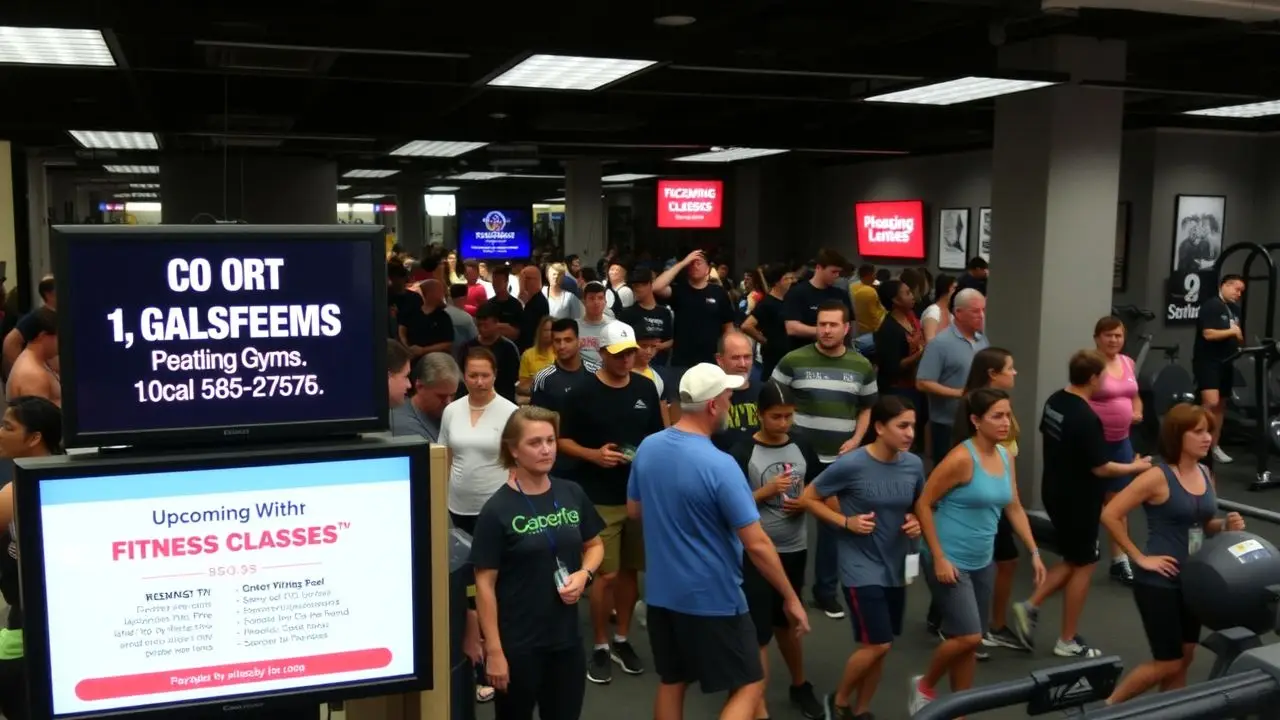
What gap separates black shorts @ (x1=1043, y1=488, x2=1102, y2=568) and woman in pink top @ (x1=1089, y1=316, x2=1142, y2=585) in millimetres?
666

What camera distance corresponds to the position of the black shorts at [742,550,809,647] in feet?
14.8

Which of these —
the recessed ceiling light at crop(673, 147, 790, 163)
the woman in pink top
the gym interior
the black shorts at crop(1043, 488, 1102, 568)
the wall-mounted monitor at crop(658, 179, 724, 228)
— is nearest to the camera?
the black shorts at crop(1043, 488, 1102, 568)

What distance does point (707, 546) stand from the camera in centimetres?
384

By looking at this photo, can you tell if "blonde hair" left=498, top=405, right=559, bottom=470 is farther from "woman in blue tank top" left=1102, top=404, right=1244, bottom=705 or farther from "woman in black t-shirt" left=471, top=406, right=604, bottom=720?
"woman in blue tank top" left=1102, top=404, right=1244, bottom=705

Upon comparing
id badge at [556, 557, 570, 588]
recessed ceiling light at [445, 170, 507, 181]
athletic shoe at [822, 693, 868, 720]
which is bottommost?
athletic shoe at [822, 693, 868, 720]

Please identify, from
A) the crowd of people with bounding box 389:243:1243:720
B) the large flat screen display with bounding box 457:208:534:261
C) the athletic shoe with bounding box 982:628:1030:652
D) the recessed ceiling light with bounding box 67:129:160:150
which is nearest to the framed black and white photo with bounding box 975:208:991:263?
the large flat screen display with bounding box 457:208:534:261

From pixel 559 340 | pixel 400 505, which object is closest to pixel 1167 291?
pixel 559 340

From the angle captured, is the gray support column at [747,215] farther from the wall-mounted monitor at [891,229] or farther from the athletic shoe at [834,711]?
the athletic shoe at [834,711]

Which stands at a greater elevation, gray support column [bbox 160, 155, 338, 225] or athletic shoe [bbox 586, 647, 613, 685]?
gray support column [bbox 160, 155, 338, 225]

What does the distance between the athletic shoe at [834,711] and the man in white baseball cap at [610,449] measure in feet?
3.19

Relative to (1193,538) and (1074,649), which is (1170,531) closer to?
(1193,538)

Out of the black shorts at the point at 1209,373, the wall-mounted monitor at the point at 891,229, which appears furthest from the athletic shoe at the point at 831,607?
the wall-mounted monitor at the point at 891,229

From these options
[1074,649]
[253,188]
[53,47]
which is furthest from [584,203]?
[1074,649]

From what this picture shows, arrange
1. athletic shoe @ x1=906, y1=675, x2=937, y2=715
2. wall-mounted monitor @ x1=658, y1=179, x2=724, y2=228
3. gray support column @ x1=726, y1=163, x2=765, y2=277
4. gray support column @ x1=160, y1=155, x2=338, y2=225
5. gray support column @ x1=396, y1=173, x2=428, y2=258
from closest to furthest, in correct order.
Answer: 1. athletic shoe @ x1=906, y1=675, x2=937, y2=715
2. gray support column @ x1=160, y1=155, x2=338, y2=225
3. wall-mounted monitor @ x1=658, y1=179, x2=724, y2=228
4. gray support column @ x1=726, y1=163, x2=765, y2=277
5. gray support column @ x1=396, y1=173, x2=428, y2=258
